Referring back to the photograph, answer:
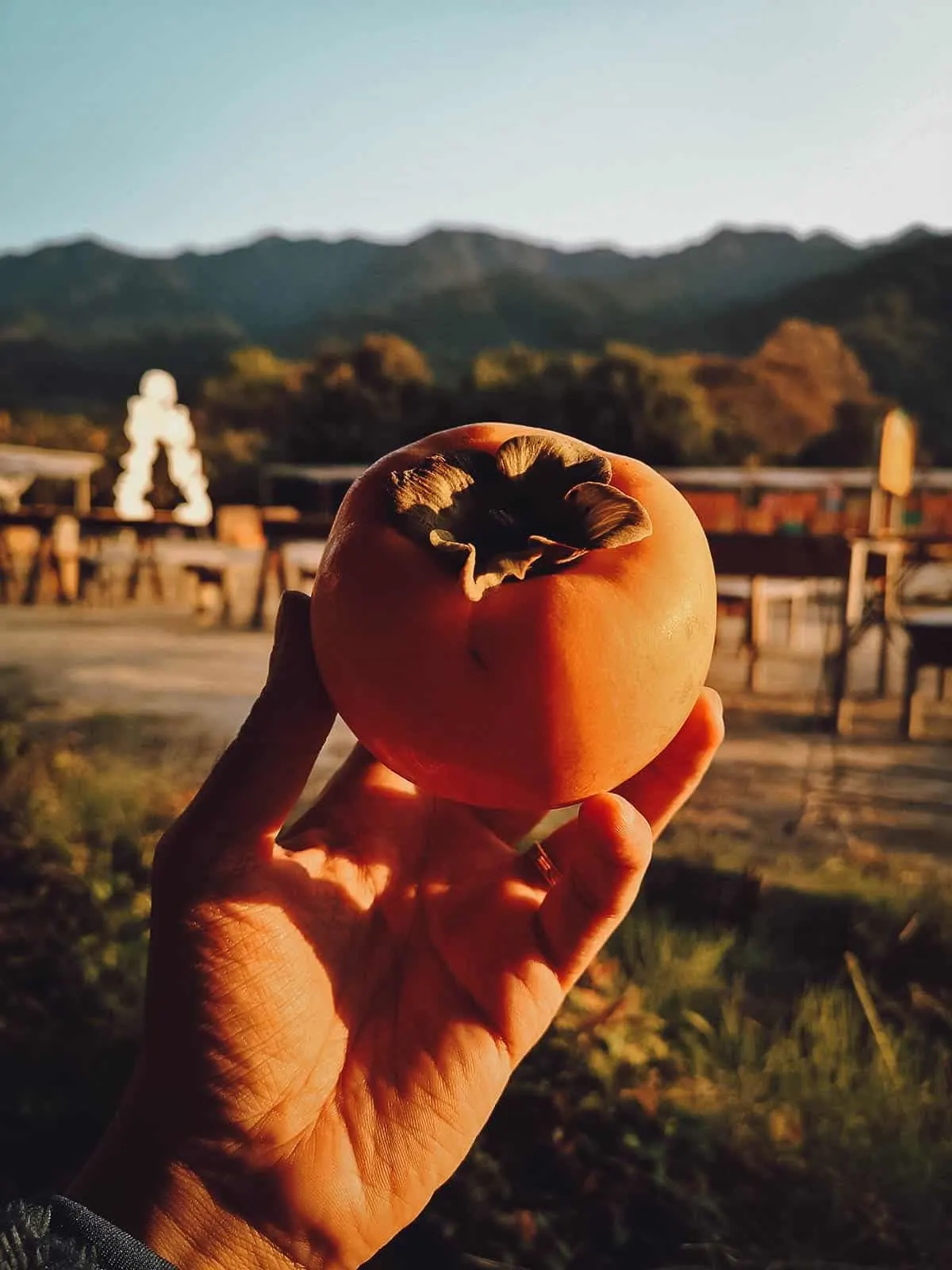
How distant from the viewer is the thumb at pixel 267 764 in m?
0.83

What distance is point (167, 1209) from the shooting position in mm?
842

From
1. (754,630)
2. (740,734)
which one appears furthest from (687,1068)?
(754,630)

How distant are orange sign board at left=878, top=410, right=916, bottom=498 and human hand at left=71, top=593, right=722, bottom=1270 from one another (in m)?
2.37

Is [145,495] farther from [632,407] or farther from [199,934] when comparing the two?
[632,407]

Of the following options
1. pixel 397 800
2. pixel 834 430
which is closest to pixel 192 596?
pixel 397 800

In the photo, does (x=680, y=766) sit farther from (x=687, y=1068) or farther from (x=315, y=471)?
(x=315, y=471)

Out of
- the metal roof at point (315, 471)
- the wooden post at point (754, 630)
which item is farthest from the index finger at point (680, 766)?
the metal roof at point (315, 471)

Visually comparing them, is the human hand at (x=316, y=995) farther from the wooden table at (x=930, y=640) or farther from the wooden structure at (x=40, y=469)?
the wooden structure at (x=40, y=469)

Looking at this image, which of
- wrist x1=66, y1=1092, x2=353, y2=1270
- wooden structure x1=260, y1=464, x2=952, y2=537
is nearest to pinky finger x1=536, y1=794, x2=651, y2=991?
wrist x1=66, y1=1092, x2=353, y2=1270

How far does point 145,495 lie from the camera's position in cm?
806

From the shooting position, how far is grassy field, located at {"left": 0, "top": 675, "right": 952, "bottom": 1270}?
1.53 metres

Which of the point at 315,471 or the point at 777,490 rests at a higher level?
the point at 315,471

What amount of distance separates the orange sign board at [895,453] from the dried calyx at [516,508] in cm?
253

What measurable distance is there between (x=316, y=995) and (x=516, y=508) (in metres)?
0.52
